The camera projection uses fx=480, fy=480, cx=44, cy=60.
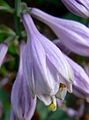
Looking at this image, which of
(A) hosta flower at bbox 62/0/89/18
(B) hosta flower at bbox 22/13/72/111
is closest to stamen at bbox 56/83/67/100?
(B) hosta flower at bbox 22/13/72/111

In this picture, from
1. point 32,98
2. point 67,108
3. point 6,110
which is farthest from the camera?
point 67,108

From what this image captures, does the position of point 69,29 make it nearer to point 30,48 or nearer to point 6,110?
point 30,48

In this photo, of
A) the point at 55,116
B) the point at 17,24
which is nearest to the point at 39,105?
the point at 55,116

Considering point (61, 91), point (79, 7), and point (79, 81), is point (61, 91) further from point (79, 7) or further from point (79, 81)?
point (79, 7)

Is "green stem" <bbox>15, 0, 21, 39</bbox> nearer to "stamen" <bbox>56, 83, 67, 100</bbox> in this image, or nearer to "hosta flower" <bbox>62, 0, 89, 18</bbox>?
"hosta flower" <bbox>62, 0, 89, 18</bbox>

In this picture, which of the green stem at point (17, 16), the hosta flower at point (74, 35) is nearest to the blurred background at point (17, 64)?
the green stem at point (17, 16)

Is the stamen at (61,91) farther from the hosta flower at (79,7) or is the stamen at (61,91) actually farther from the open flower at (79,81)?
the hosta flower at (79,7)
